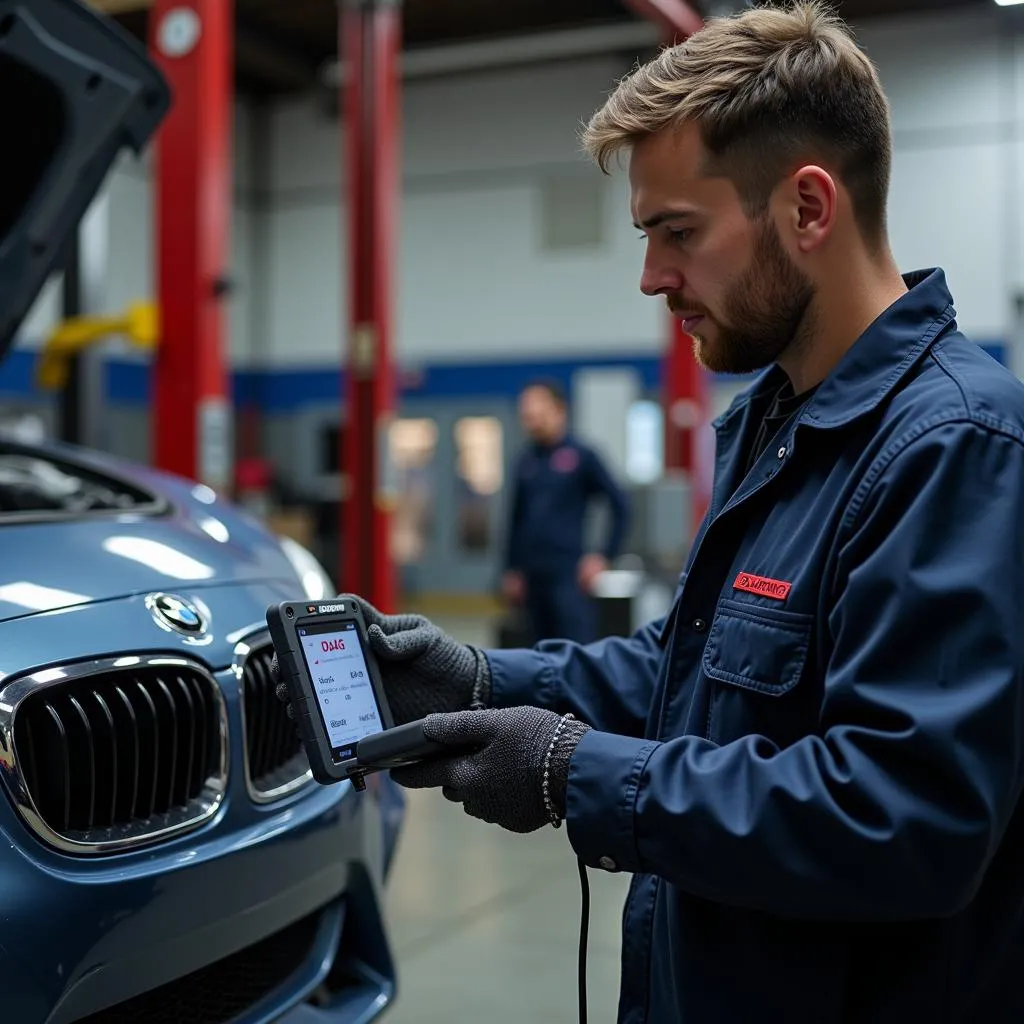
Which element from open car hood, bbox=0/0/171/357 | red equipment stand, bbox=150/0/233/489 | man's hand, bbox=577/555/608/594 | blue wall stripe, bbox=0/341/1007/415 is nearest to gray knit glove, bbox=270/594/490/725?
open car hood, bbox=0/0/171/357

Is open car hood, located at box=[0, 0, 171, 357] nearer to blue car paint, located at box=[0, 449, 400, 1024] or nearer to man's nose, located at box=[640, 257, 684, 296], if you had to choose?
blue car paint, located at box=[0, 449, 400, 1024]

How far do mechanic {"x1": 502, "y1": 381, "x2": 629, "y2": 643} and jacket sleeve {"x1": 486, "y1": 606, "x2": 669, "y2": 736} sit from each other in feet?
15.7

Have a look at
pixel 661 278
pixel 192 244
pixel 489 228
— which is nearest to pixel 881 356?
pixel 661 278

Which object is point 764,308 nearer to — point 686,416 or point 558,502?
point 558,502

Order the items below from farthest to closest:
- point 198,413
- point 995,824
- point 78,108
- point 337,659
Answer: point 198,413
point 78,108
point 337,659
point 995,824

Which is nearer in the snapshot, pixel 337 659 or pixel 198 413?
pixel 337 659

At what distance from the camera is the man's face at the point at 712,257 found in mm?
1226

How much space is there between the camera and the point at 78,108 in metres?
2.41

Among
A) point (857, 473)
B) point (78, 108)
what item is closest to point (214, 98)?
point (78, 108)

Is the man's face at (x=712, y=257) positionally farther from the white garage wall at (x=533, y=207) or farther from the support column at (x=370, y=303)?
the white garage wall at (x=533, y=207)

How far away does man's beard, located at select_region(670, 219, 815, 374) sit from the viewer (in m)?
1.22

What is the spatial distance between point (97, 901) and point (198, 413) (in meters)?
3.10

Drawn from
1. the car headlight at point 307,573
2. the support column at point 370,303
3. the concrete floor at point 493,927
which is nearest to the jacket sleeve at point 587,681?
the car headlight at point 307,573

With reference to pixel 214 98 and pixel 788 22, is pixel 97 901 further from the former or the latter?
pixel 214 98
